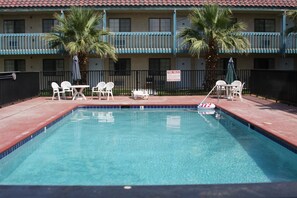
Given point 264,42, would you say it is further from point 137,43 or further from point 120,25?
point 120,25

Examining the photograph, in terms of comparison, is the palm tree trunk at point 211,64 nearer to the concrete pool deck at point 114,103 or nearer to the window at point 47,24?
the concrete pool deck at point 114,103

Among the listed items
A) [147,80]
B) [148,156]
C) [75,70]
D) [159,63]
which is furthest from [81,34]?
[148,156]

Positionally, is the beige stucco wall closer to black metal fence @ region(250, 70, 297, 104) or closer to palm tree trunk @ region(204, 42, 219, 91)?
palm tree trunk @ region(204, 42, 219, 91)

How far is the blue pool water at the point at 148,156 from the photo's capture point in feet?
24.6

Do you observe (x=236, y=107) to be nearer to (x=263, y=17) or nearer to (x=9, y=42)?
(x=263, y=17)

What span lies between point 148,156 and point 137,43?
16374mm

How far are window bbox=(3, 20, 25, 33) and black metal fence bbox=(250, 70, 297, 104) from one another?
50.3 ft

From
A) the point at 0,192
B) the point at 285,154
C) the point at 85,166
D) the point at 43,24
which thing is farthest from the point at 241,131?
the point at 43,24

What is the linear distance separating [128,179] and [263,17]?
22.2 metres

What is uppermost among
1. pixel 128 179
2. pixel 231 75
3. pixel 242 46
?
pixel 242 46

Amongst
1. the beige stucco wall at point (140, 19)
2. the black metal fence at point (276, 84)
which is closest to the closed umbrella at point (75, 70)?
the beige stucco wall at point (140, 19)

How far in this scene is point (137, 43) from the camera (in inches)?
980

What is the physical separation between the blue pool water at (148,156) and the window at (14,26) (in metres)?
14.8

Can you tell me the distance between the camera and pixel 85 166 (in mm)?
8383
